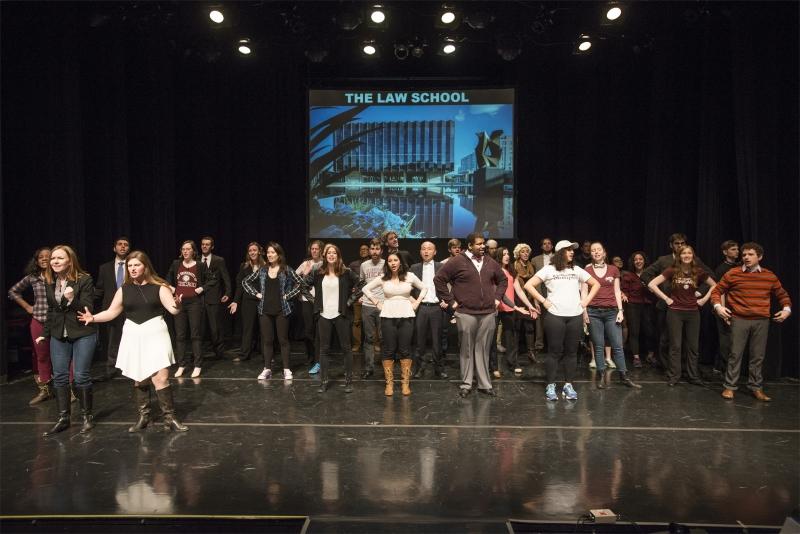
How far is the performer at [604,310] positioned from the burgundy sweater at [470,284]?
102 centimetres

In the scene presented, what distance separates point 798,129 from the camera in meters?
6.35

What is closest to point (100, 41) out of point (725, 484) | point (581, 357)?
point (581, 357)

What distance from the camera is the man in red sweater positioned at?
557cm

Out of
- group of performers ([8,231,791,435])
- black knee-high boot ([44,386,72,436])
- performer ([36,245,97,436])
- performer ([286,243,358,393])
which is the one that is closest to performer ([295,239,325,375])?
group of performers ([8,231,791,435])

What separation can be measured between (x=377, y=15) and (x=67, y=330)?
17.7 ft

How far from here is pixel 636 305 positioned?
7238 millimetres

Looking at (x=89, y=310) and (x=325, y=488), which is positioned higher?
(x=89, y=310)

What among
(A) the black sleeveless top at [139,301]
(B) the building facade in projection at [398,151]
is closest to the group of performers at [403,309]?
(A) the black sleeveless top at [139,301]

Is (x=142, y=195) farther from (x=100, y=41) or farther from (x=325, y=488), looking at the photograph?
(x=325, y=488)

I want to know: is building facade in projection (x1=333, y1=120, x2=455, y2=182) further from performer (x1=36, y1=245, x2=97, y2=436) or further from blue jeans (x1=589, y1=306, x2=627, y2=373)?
performer (x1=36, y1=245, x2=97, y2=436)

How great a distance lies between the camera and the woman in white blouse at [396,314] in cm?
577

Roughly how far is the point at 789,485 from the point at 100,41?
31.3 feet

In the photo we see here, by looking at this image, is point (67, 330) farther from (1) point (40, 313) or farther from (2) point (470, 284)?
(2) point (470, 284)

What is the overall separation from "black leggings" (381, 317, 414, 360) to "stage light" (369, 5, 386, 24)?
4182 millimetres
